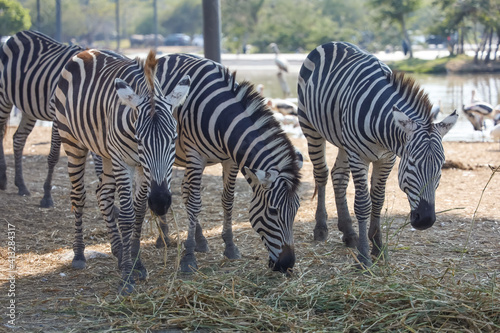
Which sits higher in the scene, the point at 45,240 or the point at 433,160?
the point at 433,160

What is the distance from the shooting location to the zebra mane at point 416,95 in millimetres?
4773

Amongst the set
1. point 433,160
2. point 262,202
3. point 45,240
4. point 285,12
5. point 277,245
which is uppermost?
point 285,12

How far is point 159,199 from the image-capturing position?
13.3ft

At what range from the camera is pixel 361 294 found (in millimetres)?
4055

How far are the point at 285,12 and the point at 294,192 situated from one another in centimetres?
5856

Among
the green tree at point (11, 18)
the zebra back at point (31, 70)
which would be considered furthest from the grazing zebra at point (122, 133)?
the green tree at point (11, 18)

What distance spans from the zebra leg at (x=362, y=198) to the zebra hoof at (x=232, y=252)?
48.1 inches

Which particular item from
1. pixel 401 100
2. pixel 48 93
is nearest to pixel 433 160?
pixel 401 100

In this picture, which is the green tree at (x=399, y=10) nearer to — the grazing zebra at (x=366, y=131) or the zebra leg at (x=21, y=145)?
the zebra leg at (x=21, y=145)

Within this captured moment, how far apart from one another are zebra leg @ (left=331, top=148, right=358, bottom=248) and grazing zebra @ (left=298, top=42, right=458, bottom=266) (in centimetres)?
1

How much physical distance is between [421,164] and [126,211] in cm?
253

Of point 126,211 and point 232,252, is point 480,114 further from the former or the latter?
point 126,211

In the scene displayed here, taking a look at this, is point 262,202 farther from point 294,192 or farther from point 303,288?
point 303,288

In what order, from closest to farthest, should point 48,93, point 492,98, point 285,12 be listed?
point 48,93 → point 492,98 → point 285,12
